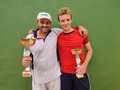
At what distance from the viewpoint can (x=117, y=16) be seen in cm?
179

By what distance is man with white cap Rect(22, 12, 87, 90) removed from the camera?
4.87 feet

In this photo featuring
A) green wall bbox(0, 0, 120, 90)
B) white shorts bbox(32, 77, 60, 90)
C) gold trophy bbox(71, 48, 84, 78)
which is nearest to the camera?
gold trophy bbox(71, 48, 84, 78)

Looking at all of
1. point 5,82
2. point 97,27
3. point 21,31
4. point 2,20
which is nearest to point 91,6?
point 97,27

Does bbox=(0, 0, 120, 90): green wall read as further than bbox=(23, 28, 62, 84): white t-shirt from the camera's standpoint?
Yes

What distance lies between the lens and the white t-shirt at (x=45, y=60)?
148 centimetres

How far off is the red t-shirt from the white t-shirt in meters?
0.07

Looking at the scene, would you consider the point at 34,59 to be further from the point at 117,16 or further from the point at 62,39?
the point at 117,16

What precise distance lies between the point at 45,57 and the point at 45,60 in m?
0.03

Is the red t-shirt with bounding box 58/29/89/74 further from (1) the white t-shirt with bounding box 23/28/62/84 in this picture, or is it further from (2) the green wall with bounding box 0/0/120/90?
(2) the green wall with bounding box 0/0/120/90

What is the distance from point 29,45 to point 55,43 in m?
0.27

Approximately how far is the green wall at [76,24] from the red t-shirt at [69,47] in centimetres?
33

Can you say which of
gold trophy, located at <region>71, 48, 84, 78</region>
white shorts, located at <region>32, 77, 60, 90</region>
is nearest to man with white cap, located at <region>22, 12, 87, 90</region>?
white shorts, located at <region>32, 77, 60, 90</region>

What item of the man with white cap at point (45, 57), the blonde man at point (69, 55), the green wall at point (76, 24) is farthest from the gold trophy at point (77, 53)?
the green wall at point (76, 24)

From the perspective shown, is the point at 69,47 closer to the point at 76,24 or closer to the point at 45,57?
the point at 45,57
